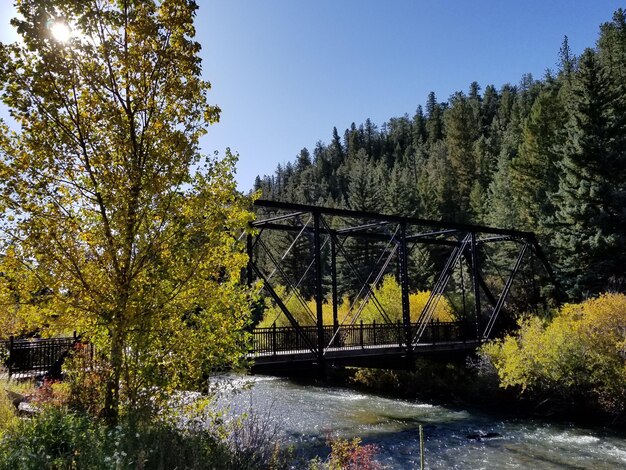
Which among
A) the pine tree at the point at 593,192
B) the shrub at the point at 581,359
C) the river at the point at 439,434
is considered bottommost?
the river at the point at 439,434

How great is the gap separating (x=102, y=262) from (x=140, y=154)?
1448 millimetres

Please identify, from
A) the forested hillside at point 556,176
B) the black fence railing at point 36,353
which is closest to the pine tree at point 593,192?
the forested hillside at point 556,176

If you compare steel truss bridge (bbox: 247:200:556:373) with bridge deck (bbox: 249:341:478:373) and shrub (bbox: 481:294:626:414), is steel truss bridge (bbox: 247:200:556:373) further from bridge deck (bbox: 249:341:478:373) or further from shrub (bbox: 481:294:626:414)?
shrub (bbox: 481:294:626:414)

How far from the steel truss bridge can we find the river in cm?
238

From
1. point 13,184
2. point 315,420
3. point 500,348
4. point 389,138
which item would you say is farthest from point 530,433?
point 389,138

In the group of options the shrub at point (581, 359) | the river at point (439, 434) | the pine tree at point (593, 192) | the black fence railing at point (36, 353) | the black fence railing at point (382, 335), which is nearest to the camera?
the river at point (439, 434)

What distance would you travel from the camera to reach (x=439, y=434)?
17859 millimetres

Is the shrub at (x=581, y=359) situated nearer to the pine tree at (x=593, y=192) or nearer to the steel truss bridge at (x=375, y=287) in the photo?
the steel truss bridge at (x=375, y=287)

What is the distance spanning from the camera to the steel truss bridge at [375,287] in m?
18.7

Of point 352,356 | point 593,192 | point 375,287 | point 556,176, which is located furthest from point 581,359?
point 556,176

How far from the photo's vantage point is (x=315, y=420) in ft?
64.1

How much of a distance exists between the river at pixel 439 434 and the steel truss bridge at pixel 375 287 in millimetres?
2379

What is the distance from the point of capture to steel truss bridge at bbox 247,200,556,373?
18.7m

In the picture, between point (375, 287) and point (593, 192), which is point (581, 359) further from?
point (375, 287)
